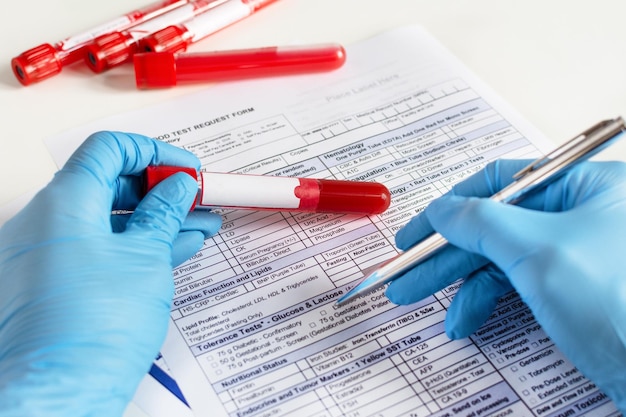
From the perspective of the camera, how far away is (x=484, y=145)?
1.06 m

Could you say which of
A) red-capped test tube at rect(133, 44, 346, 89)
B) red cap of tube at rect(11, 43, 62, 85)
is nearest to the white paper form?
red-capped test tube at rect(133, 44, 346, 89)

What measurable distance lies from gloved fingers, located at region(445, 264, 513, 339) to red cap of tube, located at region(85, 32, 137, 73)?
610 millimetres

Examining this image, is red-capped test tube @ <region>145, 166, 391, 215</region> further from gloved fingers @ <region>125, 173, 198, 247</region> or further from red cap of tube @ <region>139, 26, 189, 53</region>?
red cap of tube @ <region>139, 26, 189, 53</region>

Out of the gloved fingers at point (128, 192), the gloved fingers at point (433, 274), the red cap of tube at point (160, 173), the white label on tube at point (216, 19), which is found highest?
the white label on tube at point (216, 19)

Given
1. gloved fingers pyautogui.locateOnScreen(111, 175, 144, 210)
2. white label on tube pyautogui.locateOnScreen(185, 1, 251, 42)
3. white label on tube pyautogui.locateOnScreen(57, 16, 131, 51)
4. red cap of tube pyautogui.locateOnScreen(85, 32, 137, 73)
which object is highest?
white label on tube pyautogui.locateOnScreen(57, 16, 131, 51)

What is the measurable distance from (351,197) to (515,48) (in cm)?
47

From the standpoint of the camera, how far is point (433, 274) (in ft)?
2.76

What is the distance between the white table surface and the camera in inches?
42.4

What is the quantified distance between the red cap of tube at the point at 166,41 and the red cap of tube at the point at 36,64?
0.13 meters

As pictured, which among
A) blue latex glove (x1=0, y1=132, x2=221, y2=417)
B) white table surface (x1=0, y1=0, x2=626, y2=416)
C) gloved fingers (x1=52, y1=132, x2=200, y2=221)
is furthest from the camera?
white table surface (x1=0, y1=0, x2=626, y2=416)

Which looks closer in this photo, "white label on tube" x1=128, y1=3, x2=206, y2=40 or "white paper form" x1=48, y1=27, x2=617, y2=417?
"white paper form" x1=48, y1=27, x2=617, y2=417

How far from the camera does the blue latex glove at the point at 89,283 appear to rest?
716 mm

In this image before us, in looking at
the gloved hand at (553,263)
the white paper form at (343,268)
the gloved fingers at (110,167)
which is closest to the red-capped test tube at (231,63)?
the white paper form at (343,268)

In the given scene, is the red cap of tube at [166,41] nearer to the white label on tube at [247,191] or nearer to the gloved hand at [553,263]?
the white label on tube at [247,191]
